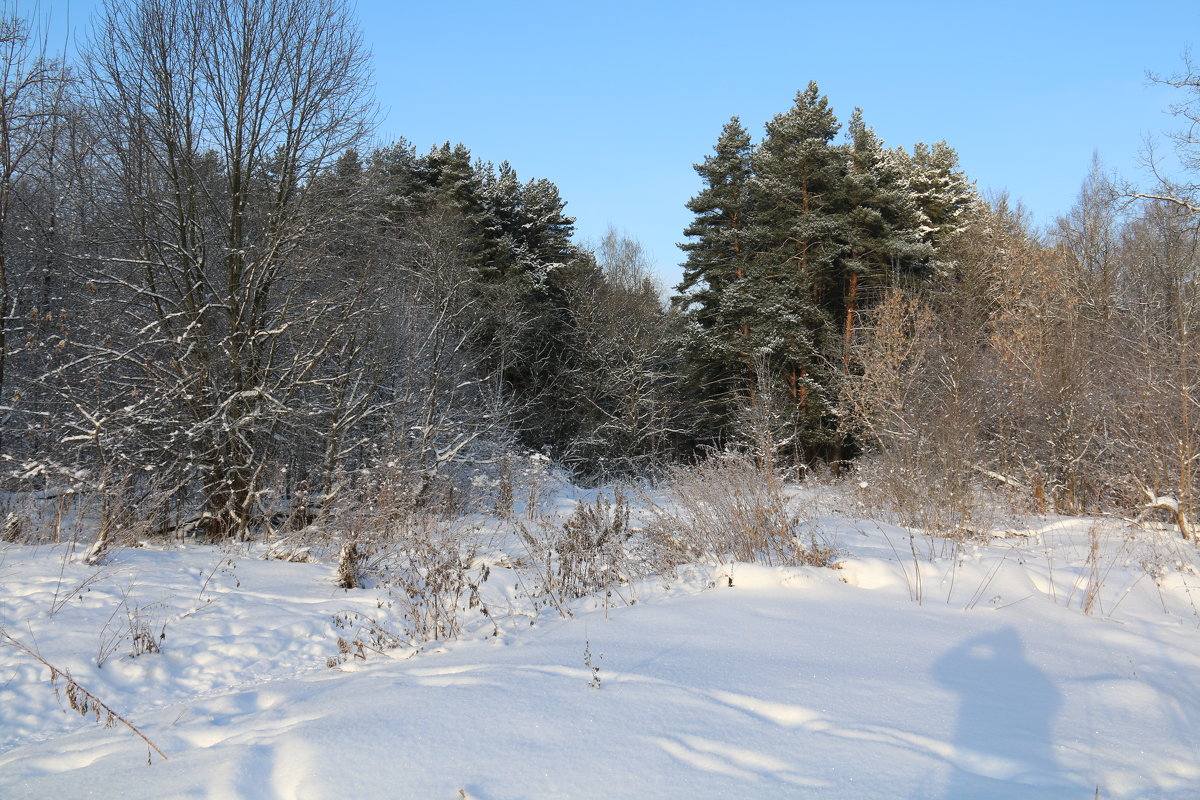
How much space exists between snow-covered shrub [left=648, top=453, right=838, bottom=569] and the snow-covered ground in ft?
1.22

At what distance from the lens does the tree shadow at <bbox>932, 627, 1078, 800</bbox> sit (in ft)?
7.36

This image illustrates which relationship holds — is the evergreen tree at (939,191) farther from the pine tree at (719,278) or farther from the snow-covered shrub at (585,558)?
the snow-covered shrub at (585,558)

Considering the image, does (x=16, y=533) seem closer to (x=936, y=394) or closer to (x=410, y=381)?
(x=410, y=381)

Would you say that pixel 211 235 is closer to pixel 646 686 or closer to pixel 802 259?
pixel 646 686

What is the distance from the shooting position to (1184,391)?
864cm

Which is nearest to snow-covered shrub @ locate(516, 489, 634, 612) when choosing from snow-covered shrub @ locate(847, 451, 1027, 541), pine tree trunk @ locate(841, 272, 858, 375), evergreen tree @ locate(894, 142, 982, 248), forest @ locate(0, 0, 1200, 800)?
forest @ locate(0, 0, 1200, 800)

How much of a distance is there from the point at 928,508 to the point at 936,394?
246 inches

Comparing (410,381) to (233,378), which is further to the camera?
(410,381)

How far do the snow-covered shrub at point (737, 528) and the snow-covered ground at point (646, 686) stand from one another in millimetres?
371

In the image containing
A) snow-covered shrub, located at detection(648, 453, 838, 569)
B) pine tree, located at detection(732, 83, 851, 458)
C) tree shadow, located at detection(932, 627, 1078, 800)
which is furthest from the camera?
pine tree, located at detection(732, 83, 851, 458)

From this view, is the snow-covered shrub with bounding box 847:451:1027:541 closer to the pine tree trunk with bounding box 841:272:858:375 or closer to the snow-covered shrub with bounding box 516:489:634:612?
the snow-covered shrub with bounding box 516:489:634:612

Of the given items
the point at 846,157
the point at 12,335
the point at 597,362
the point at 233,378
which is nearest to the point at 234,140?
the point at 233,378

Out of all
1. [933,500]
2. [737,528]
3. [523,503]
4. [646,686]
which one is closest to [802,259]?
[523,503]

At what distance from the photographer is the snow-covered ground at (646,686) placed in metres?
2.36
